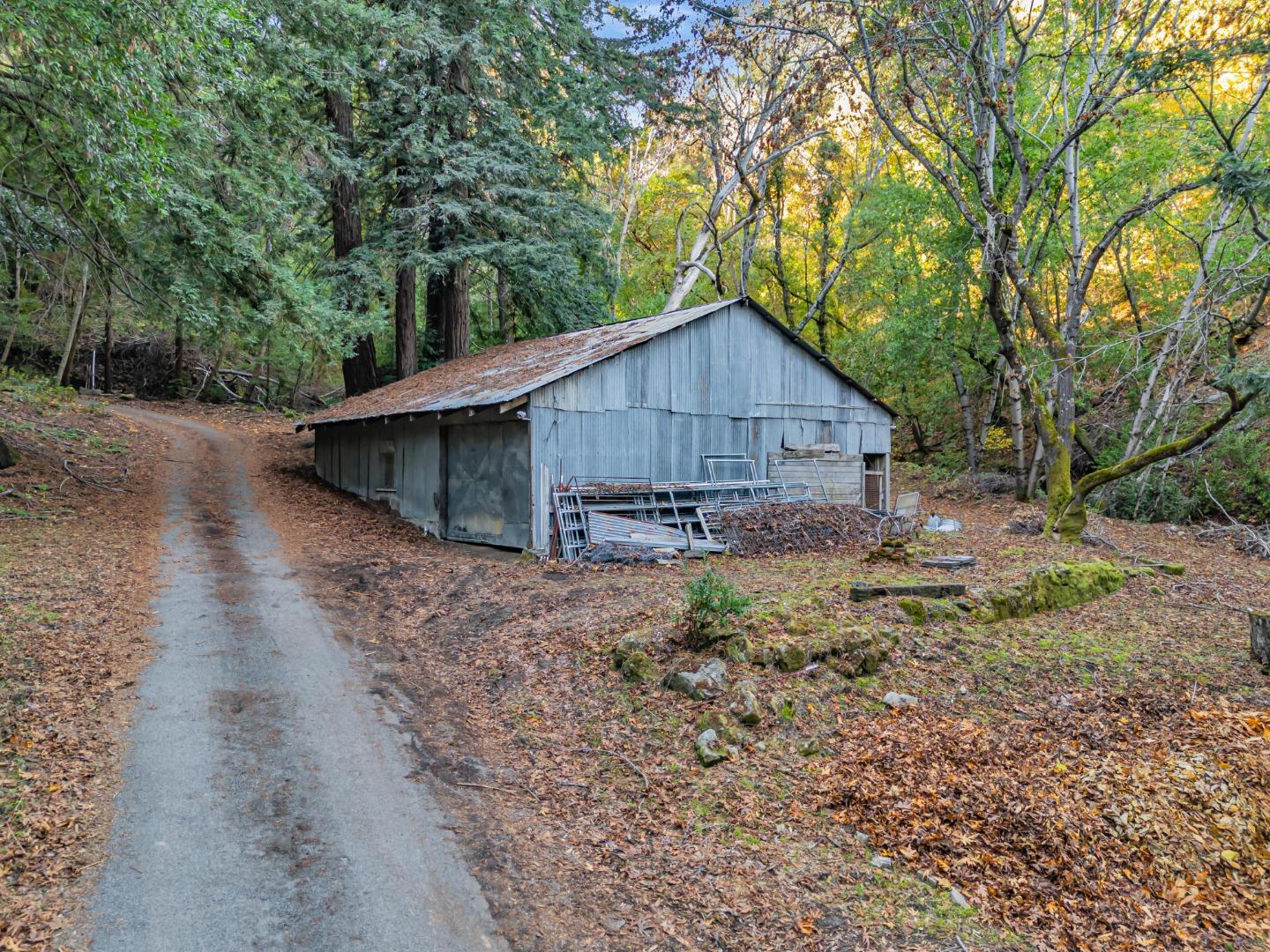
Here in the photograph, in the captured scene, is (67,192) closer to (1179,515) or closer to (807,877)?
(807,877)

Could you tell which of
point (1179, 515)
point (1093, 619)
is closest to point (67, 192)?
point (1093, 619)

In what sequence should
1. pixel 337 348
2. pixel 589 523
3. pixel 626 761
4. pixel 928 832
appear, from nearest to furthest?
pixel 928 832
pixel 626 761
pixel 589 523
pixel 337 348

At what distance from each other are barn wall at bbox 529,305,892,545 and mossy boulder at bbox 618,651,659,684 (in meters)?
6.61

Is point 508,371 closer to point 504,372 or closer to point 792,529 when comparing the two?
point 504,372

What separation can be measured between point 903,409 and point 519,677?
85.9 feet

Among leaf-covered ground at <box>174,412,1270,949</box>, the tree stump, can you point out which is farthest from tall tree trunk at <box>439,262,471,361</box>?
the tree stump

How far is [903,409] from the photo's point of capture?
3030 centimetres

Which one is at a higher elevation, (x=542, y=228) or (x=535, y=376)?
(x=542, y=228)

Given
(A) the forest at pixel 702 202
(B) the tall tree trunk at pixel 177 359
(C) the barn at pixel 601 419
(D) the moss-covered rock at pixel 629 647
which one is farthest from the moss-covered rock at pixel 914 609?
(B) the tall tree trunk at pixel 177 359

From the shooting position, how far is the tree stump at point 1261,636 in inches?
307

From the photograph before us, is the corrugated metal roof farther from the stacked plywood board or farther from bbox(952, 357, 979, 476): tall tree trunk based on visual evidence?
bbox(952, 357, 979, 476): tall tree trunk

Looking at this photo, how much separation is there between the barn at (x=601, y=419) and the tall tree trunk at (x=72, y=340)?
1275cm

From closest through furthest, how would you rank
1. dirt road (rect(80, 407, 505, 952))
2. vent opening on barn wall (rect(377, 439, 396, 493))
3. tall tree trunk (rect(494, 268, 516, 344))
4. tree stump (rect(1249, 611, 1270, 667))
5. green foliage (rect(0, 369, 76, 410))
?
1. dirt road (rect(80, 407, 505, 952))
2. tree stump (rect(1249, 611, 1270, 667))
3. vent opening on barn wall (rect(377, 439, 396, 493))
4. green foliage (rect(0, 369, 76, 410))
5. tall tree trunk (rect(494, 268, 516, 344))

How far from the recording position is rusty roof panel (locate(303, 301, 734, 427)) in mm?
13820
